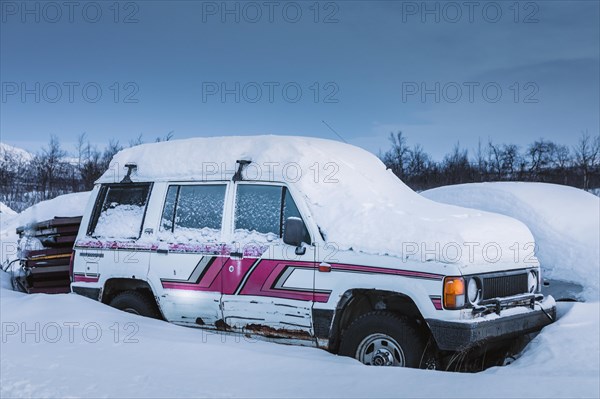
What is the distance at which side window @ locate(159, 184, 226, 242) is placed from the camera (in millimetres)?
5570

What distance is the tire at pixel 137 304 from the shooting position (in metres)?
5.95

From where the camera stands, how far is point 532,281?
518 centimetres

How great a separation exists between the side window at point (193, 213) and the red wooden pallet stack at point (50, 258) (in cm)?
247

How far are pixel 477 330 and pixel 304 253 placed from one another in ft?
5.12

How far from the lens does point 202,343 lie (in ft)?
15.4

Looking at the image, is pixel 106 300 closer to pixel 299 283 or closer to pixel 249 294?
pixel 249 294

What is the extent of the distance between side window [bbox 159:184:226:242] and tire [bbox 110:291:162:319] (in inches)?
28.8

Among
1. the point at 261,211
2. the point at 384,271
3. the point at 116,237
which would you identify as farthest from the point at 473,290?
the point at 116,237

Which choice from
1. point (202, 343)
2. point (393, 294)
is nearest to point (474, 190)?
point (393, 294)

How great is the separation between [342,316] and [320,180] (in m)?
1.30

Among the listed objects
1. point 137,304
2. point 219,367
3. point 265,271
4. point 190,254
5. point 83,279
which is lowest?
point 219,367

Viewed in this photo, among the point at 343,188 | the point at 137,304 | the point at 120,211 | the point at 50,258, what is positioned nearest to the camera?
the point at 343,188

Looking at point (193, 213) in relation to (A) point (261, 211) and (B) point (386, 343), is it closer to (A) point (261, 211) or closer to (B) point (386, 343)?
(A) point (261, 211)

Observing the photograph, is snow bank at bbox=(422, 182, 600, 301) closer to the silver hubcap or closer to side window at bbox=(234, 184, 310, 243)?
the silver hubcap
